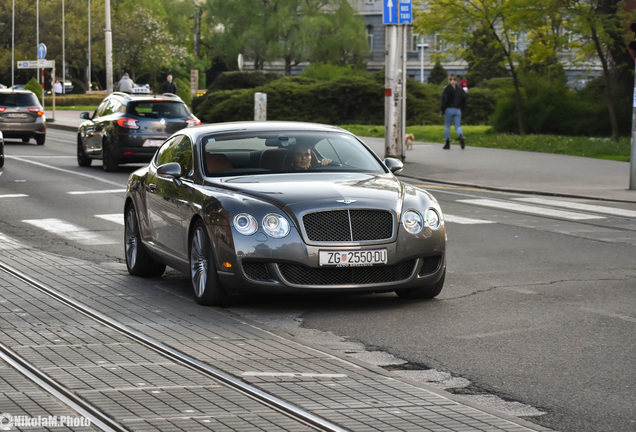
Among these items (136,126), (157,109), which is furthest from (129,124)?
(157,109)

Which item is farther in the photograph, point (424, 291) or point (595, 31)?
point (595, 31)

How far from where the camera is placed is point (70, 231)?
12984 mm

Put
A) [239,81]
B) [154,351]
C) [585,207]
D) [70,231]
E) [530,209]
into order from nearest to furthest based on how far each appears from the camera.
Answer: [154,351] → [70,231] → [530,209] → [585,207] → [239,81]

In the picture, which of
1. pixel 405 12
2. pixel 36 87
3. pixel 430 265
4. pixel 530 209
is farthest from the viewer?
pixel 36 87

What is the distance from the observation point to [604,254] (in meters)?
10.9

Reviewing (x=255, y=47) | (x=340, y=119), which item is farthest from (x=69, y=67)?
(x=340, y=119)

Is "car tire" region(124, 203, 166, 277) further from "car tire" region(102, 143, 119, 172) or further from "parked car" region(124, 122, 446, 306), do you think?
"car tire" region(102, 143, 119, 172)

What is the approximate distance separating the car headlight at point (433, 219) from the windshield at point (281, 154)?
3.24ft

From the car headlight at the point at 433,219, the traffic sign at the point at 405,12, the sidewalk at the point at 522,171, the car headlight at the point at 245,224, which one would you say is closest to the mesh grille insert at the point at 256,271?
the car headlight at the point at 245,224

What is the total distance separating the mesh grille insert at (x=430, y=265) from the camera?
809 centimetres

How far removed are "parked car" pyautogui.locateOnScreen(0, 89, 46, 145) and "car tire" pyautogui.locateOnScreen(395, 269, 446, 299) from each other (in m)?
25.5

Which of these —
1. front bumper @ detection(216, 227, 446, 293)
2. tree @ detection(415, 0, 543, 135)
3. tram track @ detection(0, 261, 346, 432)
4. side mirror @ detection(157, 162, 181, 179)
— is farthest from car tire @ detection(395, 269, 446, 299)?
tree @ detection(415, 0, 543, 135)

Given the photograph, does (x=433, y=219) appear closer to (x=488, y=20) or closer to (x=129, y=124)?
(x=129, y=124)

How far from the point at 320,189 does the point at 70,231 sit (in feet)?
19.0
